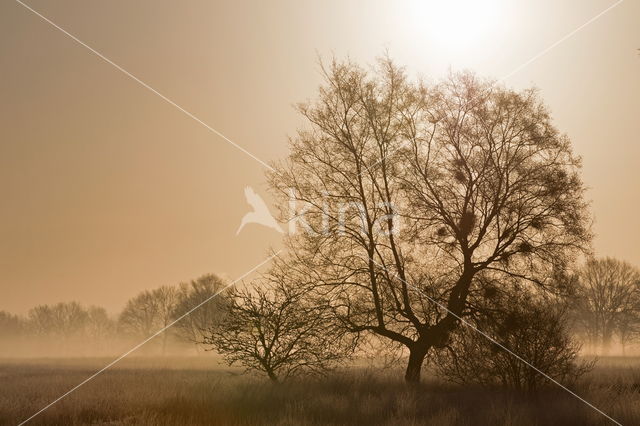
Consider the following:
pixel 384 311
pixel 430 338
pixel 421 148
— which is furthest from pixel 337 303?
pixel 421 148

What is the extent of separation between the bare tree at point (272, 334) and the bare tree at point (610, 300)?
44819 mm

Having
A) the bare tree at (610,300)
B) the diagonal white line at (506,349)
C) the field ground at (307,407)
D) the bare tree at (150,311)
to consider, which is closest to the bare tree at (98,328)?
the bare tree at (150,311)

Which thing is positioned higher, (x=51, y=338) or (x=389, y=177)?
(x=389, y=177)

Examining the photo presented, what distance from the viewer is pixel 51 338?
312ft

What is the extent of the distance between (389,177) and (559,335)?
7576mm

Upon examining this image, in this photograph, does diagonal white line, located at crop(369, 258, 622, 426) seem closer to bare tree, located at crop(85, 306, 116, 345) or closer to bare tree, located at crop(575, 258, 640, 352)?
bare tree, located at crop(575, 258, 640, 352)

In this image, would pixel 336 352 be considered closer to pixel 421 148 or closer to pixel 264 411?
pixel 264 411

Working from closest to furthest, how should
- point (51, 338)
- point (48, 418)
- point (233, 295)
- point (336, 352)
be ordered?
point (48, 418)
point (233, 295)
point (336, 352)
point (51, 338)

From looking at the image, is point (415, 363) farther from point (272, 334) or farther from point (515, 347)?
point (272, 334)

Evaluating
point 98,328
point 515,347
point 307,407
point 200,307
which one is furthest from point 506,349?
point 98,328

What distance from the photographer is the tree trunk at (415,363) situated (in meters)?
18.9

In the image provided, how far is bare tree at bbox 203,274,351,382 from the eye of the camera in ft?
51.0

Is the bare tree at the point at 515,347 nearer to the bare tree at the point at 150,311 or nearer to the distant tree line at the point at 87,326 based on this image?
the distant tree line at the point at 87,326

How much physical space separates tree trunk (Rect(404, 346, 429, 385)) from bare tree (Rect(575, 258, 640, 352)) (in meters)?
40.7
